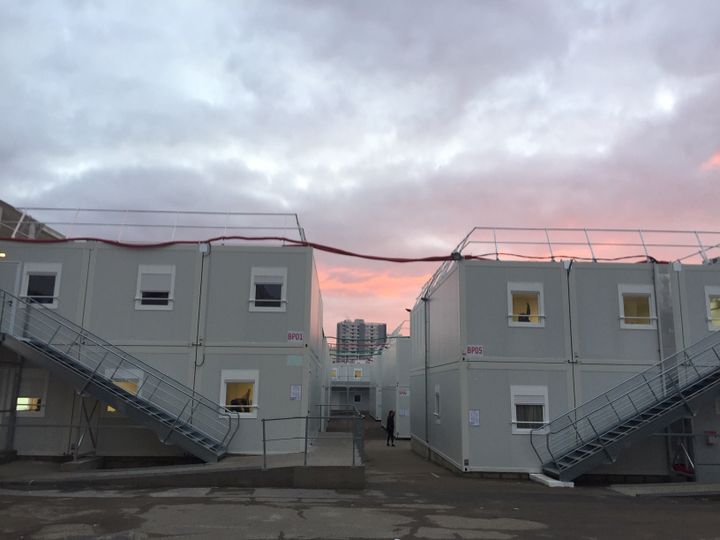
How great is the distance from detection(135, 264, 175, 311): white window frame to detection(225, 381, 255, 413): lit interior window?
9.72ft

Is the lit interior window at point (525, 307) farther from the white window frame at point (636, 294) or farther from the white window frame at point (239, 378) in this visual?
the white window frame at point (239, 378)

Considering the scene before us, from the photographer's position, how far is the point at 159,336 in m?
17.6

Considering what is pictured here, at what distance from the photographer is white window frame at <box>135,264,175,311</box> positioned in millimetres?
17766

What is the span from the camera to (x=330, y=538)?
9406 millimetres

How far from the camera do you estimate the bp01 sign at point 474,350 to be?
1764 cm

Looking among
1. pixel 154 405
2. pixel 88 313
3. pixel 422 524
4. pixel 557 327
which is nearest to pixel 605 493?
pixel 557 327

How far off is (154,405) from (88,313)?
13.6 ft

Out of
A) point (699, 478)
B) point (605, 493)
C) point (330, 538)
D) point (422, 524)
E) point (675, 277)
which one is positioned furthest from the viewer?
point (675, 277)

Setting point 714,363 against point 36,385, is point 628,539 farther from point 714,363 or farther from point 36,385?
point 36,385

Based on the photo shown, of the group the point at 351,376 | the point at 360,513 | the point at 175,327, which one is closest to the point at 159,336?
the point at 175,327

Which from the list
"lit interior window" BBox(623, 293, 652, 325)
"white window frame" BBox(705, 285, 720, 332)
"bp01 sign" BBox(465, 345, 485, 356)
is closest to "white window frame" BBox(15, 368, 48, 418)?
"bp01 sign" BBox(465, 345, 485, 356)

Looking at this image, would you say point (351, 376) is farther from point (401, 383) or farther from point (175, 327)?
point (175, 327)

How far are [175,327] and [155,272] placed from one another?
1.78m

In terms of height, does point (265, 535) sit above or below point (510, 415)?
below
